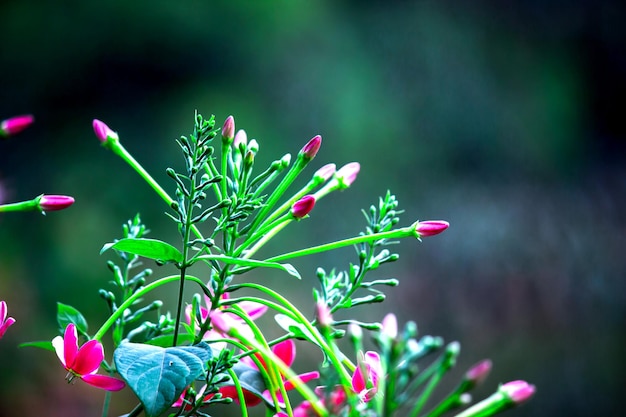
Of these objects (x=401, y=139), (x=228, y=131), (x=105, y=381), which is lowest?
(x=105, y=381)

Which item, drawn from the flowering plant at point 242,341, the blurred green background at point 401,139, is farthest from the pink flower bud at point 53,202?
the blurred green background at point 401,139

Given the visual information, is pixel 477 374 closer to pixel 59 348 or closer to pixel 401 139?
pixel 59 348

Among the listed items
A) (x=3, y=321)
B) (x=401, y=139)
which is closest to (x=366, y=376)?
(x=3, y=321)

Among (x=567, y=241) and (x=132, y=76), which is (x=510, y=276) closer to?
(x=567, y=241)

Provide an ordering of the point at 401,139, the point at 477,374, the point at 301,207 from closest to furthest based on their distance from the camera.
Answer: the point at 477,374 < the point at 301,207 < the point at 401,139

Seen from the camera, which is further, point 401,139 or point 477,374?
point 401,139

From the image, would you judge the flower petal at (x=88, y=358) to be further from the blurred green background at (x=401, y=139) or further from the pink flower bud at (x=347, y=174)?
the blurred green background at (x=401, y=139)

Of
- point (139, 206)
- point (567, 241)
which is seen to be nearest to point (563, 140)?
point (567, 241)
